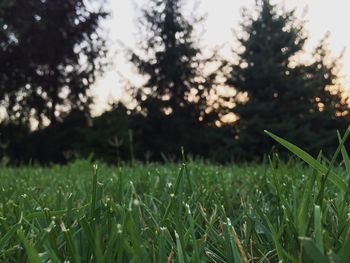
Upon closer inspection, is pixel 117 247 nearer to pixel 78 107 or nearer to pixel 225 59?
pixel 78 107

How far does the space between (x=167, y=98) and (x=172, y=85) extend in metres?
0.70

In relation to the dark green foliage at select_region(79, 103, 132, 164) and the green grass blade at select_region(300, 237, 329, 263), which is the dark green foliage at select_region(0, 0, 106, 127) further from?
the green grass blade at select_region(300, 237, 329, 263)

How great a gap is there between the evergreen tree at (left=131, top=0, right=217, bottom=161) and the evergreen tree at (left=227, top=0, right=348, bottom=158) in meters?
2.54

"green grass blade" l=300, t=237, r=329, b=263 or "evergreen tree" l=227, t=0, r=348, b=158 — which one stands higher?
"evergreen tree" l=227, t=0, r=348, b=158

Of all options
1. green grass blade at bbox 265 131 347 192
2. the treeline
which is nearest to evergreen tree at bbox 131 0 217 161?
the treeline

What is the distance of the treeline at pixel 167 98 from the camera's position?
56.7 ft

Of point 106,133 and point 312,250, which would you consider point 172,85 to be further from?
point 312,250

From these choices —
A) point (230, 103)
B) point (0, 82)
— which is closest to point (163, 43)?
point (230, 103)

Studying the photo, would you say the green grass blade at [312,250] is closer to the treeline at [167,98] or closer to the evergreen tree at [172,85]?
the treeline at [167,98]

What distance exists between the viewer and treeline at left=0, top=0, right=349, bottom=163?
17.3 meters

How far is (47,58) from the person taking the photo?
1819 cm

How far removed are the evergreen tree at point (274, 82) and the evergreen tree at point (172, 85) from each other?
99.9 inches

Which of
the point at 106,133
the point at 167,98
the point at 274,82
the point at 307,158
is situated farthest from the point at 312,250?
the point at 167,98

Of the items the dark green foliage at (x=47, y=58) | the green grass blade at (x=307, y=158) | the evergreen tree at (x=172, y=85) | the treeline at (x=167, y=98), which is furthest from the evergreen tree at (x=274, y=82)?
the green grass blade at (x=307, y=158)
